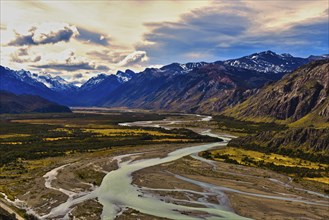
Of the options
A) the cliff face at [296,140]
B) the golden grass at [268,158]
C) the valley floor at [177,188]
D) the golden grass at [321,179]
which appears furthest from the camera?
the cliff face at [296,140]

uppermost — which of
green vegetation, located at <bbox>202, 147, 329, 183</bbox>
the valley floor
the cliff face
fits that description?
the cliff face

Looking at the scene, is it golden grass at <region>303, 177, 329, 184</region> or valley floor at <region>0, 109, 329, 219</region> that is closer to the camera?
valley floor at <region>0, 109, 329, 219</region>

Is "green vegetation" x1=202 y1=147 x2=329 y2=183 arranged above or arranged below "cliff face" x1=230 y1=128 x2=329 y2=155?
below

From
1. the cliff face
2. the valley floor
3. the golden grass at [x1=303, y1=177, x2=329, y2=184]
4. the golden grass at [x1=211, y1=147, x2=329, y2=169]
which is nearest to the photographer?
the valley floor

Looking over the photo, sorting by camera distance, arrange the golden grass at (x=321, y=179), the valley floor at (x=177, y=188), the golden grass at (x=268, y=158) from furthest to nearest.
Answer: the golden grass at (x=268, y=158)
the golden grass at (x=321, y=179)
the valley floor at (x=177, y=188)

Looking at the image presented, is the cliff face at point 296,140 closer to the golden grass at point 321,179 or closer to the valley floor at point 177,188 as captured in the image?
the golden grass at point 321,179

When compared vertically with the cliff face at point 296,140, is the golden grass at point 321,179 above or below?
below

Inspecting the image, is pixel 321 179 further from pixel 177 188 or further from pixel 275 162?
pixel 177 188

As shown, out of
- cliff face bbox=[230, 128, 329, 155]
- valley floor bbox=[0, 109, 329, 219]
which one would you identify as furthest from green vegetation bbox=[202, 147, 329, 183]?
cliff face bbox=[230, 128, 329, 155]

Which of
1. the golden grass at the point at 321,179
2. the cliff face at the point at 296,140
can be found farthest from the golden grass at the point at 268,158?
the golden grass at the point at 321,179

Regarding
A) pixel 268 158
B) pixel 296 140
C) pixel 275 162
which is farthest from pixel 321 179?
pixel 296 140

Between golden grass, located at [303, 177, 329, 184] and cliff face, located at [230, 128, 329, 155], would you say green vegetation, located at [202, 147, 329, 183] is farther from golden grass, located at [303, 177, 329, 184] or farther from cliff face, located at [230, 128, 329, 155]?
cliff face, located at [230, 128, 329, 155]

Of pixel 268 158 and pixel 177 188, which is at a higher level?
pixel 268 158
